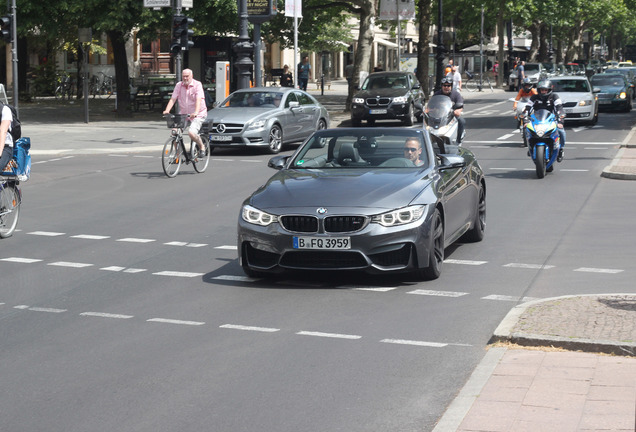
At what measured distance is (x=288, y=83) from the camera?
153 feet

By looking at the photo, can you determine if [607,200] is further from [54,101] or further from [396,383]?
[54,101]

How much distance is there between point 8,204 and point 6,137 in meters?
0.89

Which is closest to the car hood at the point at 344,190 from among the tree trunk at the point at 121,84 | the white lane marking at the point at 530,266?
the white lane marking at the point at 530,266

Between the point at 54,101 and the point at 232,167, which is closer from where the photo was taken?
the point at 232,167

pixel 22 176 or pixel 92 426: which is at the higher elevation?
pixel 22 176

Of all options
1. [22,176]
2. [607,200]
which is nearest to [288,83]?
[607,200]

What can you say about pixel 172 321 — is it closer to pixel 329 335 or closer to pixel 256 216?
pixel 329 335

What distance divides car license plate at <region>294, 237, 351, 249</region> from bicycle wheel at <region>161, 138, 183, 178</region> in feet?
32.8

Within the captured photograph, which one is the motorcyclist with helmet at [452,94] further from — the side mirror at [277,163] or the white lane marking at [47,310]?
the white lane marking at [47,310]

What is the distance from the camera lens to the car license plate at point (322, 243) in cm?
906

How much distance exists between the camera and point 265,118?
24.1 m

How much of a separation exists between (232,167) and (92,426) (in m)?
15.8

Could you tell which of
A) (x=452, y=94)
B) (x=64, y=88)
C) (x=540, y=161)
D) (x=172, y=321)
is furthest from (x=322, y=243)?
(x=64, y=88)

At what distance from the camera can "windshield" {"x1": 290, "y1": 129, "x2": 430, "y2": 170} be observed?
34.2ft
